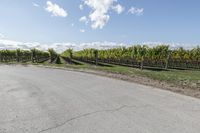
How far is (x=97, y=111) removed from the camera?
19.8 feet

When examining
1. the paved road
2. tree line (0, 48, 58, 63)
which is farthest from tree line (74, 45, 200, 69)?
the paved road

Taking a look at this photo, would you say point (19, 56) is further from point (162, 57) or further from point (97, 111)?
point (97, 111)

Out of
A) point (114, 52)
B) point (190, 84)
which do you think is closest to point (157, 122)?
point (190, 84)

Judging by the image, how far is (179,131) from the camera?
458cm

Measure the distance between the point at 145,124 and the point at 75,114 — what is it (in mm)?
1743

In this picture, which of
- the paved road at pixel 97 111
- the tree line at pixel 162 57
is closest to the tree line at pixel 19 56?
the tree line at pixel 162 57

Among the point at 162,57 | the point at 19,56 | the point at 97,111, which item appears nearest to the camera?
the point at 97,111

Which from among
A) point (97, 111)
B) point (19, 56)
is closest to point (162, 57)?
point (19, 56)

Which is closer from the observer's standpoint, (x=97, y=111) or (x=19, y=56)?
(x=97, y=111)

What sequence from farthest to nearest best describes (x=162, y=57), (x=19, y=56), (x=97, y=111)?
(x=19, y=56) → (x=162, y=57) → (x=97, y=111)

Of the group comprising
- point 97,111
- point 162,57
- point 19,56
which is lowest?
point 97,111

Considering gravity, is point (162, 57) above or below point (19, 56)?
above

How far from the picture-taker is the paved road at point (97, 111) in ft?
15.7

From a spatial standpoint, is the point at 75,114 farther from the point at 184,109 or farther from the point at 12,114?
the point at 184,109
